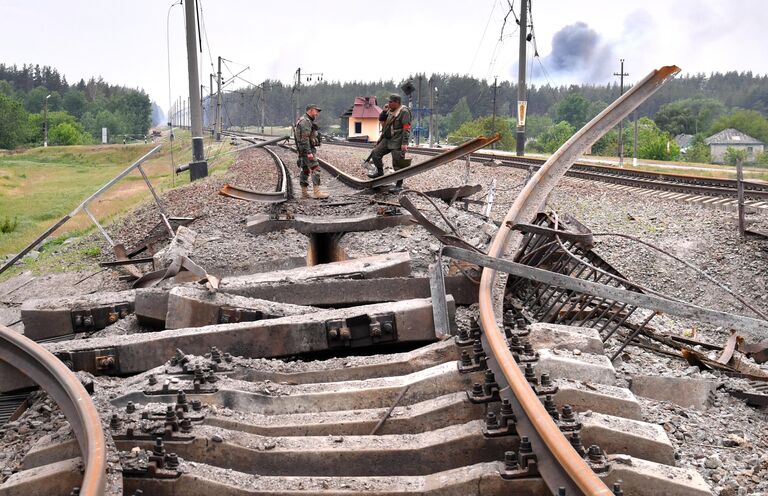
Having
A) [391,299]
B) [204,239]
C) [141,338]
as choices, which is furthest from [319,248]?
[141,338]

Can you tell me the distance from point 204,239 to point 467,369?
18.9 feet

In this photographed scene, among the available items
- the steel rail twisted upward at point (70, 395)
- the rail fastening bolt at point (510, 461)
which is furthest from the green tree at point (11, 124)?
the rail fastening bolt at point (510, 461)

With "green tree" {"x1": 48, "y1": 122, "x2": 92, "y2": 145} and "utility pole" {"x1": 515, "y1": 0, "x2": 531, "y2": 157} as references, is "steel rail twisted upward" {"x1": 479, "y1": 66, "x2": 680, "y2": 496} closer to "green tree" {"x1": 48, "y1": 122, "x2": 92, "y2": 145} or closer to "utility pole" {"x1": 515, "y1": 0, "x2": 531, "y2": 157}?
"utility pole" {"x1": 515, "y1": 0, "x2": 531, "y2": 157}

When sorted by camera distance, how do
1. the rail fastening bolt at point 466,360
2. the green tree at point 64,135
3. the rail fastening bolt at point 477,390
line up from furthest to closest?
1. the green tree at point 64,135
2. the rail fastening bolt at point 466,360
3. the rail fastening bolt at point 477,390

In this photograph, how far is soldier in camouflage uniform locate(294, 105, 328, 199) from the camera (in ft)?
47.5

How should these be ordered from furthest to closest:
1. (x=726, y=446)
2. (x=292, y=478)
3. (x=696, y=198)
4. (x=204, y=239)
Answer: (x=696, y=198) → (x=204, y=239) → (x=726, y=446) → (x=292, y=478)

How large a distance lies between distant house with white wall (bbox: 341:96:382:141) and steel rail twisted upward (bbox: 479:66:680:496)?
5591cm

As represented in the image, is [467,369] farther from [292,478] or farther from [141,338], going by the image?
[141,338]

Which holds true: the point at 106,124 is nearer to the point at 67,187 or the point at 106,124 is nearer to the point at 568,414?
the point at 67,187

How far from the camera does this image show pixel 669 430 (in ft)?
13.1

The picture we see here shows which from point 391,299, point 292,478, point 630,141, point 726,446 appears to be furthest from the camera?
point 630,141

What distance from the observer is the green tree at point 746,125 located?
9225cm

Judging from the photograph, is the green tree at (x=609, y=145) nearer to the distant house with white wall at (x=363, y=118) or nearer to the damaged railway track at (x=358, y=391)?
the distant house with white wall at (x=363, y=118)

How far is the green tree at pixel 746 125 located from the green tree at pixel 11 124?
78.7 metres
